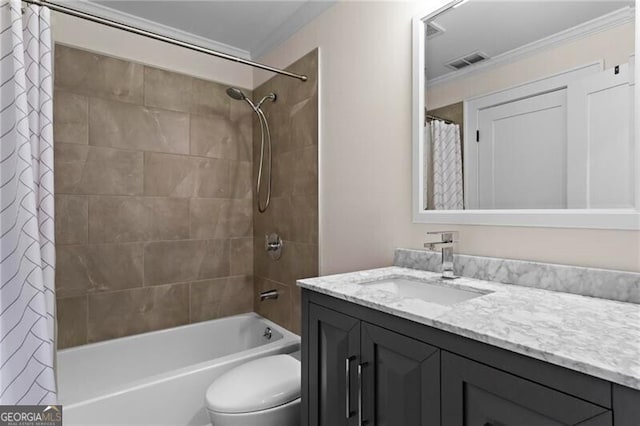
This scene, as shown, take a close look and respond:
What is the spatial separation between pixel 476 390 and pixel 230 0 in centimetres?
215

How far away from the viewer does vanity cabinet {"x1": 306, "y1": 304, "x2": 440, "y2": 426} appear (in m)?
0.78

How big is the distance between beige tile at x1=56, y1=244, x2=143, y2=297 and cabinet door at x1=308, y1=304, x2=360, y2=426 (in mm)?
1532

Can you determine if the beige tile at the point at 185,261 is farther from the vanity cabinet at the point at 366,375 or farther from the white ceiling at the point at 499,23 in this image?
the white ceiling at the point at 499,23

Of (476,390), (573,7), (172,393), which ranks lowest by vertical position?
(172,393)

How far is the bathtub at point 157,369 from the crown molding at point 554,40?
1.57 metres

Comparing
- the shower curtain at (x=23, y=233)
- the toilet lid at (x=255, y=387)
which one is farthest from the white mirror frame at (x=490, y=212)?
the shower curtain at (x=23, y=233)

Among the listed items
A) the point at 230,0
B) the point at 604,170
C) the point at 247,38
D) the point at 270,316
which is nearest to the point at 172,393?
the point at 270,316

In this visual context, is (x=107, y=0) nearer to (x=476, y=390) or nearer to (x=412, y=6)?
(x=412, y=6)

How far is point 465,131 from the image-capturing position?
4.31 ft

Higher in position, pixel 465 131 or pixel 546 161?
pixel 465 131

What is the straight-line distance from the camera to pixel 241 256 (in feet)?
8.44

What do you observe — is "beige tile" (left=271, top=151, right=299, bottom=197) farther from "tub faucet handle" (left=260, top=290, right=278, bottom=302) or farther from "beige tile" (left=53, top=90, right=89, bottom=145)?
"beige tile" (left=53, top=90, right=89, bottom=145)

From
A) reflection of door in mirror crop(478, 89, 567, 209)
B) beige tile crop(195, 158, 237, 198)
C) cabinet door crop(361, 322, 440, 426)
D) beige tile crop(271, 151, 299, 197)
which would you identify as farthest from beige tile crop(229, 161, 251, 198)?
cabinet door crop(361, 322, 440, 426)

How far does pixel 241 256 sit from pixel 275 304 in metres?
0.47
